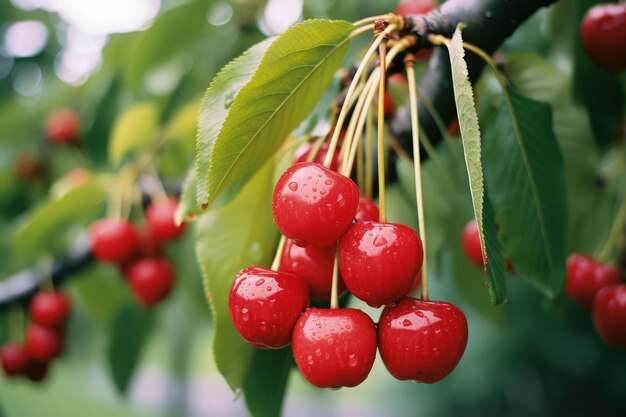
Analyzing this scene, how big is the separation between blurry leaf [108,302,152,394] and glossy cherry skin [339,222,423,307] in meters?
1.20

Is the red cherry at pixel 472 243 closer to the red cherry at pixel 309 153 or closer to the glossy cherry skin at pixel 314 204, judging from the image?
the red cherry at pixel 309 153

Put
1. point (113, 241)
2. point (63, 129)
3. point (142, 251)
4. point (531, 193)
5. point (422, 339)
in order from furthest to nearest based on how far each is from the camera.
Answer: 1. point (63, 129)
2. point (142, 251)
3. point (113, 241)
4. point (531, 193)
5. point (422, 339)

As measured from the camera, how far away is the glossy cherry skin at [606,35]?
0.95 meters

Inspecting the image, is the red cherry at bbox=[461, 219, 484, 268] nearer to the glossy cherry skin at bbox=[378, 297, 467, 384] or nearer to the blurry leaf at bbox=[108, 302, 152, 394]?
the glossy cherry skin at bbox=[378, 297, 467, 384]

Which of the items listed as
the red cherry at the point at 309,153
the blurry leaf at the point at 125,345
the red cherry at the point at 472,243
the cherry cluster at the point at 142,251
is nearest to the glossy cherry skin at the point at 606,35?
the red cherry at the point at 472,243

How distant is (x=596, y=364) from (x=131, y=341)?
322 centimetres

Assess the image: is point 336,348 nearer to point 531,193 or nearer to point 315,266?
point 315,266

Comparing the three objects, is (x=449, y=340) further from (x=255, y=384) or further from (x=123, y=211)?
(x=123, y=211)

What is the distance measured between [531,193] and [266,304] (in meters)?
0.47

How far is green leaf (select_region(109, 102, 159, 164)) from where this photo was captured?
1478 millimetres

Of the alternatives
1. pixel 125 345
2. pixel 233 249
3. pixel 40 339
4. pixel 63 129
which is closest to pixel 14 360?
pixel 40 339

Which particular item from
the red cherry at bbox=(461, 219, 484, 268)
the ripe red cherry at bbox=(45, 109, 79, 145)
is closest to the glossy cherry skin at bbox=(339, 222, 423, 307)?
the red cherry at bbox=(461, 219, 484, 268)

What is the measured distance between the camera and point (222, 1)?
1.60 metres

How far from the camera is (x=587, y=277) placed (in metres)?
1.12
